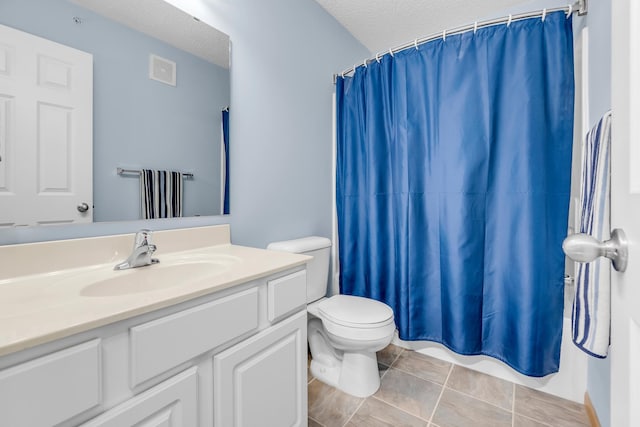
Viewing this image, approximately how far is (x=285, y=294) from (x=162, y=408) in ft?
1.53

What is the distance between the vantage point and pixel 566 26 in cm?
135

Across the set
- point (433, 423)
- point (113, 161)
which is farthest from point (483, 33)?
point (433, 423)

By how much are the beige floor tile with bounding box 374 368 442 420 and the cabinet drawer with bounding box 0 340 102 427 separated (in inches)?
53.1

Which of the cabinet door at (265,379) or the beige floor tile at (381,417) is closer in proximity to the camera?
the cabinet door at (265,379)

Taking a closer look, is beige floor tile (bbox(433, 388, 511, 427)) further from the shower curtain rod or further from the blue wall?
the shower curtain rod

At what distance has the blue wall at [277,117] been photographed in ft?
4.79

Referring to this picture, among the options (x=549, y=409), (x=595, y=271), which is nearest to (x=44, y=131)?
(x=595, y=271)

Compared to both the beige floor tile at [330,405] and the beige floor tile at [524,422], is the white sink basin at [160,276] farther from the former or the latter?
the beige floor tile at [524,422]

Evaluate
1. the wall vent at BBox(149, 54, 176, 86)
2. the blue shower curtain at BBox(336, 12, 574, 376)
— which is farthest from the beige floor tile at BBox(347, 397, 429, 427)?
the wall vent at BBox(149, 54, 176, 86)

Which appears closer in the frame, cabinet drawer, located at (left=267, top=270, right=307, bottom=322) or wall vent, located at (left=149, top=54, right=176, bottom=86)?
cabinet drawer, located at (left=267, top=270, right=307, bottom=322)

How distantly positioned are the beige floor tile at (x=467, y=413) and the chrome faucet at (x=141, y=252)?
56.6 inches

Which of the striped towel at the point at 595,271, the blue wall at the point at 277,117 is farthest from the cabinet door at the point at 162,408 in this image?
the striped towel at the point at 595,271

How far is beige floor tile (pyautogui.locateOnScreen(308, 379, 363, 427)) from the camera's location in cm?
136

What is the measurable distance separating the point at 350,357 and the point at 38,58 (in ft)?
5.79
